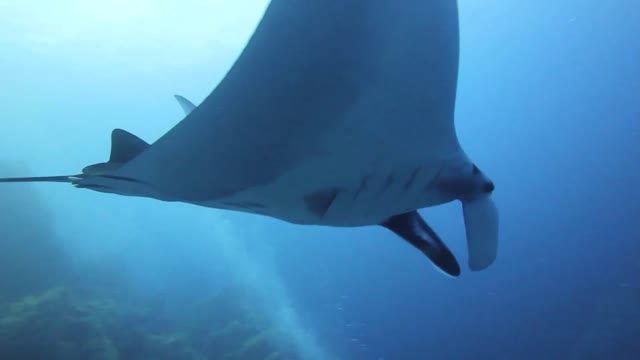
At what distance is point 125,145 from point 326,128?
2.38ft

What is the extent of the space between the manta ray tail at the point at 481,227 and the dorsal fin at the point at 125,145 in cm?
118

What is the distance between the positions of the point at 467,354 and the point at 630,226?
244 inches

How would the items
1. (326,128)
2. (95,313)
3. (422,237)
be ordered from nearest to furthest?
(326,128)
(422,237)
(95,313)

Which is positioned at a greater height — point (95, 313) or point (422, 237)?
point (95, 313)

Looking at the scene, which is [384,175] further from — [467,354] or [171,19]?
[171,19]

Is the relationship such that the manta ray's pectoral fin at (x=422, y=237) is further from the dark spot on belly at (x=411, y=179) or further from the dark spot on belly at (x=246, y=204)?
the dark spot on belly at (x=246, y=204)

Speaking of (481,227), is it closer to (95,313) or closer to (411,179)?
(411,179)

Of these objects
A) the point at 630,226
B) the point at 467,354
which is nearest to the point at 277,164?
the point at 467,354

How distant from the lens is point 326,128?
1443 millimetres

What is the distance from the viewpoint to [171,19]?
46.2ft


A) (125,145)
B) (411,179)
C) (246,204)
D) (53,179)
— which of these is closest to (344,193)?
(411,179)

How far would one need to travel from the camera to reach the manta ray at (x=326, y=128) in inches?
50.7

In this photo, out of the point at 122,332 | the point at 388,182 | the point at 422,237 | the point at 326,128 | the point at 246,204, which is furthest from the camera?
the point at 122,332

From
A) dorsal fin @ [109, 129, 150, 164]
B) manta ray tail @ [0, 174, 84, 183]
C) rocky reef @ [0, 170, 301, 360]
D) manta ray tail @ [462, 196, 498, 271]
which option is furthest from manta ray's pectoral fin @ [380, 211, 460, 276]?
rocky reef @ [0, 170, 301, 360]
